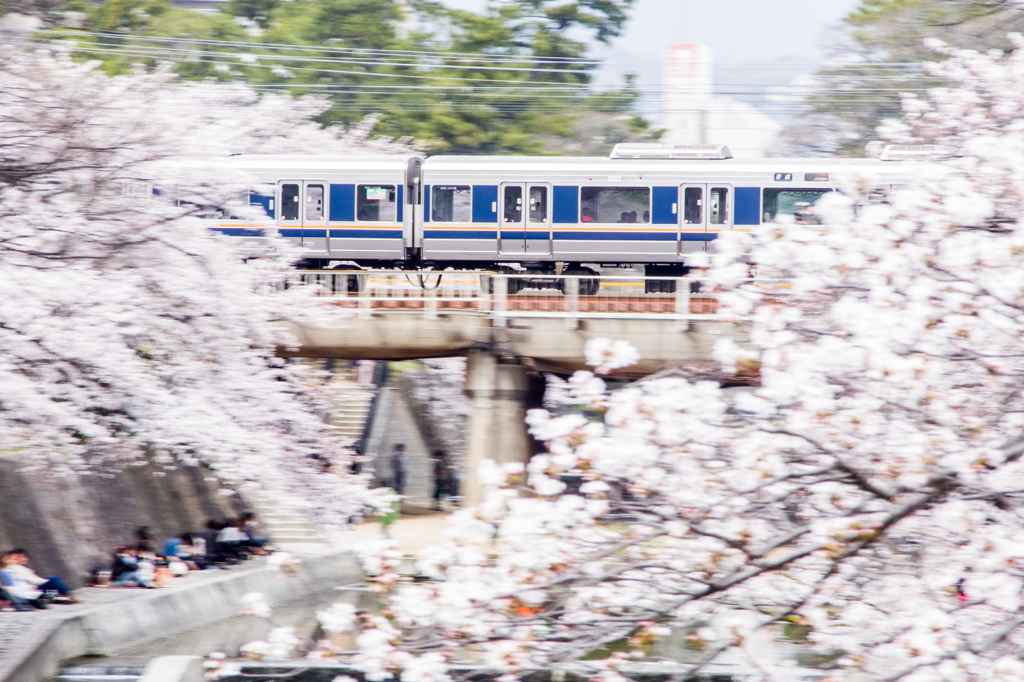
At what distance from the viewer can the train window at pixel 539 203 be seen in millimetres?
17375

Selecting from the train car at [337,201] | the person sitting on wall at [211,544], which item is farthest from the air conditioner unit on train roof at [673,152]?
the person sitting on wall at [211,544]

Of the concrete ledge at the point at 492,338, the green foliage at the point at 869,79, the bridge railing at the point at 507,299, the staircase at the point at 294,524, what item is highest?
the green foliage at the point at 869,79

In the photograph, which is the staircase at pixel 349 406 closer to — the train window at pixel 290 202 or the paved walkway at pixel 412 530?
the paved walkway at pixel 412 530

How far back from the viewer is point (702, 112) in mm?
32812

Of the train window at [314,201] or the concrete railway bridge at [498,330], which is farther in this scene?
the train window at [314,201]

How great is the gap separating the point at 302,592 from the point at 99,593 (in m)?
4.35

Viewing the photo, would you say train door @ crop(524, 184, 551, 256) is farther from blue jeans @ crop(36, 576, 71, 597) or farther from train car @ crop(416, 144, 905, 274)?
blue jeans @ crop(36, 576, 71, 597)

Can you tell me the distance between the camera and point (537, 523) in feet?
17.6

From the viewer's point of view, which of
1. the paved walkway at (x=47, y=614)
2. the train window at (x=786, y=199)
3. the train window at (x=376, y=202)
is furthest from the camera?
the train window at (x=376, y=202)

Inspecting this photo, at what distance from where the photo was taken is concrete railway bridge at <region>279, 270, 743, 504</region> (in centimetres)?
1554

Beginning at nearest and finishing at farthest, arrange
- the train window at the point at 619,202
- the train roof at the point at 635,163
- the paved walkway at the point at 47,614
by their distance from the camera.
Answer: the paved walkway at the point at 47,614 < the train roof at the point at 635,163 < the train window at the point at 619,202

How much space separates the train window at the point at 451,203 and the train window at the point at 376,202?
726 millimetres

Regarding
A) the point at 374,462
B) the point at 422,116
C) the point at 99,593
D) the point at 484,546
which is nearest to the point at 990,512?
the point at 484,546

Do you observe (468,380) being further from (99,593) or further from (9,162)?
(9,162)
